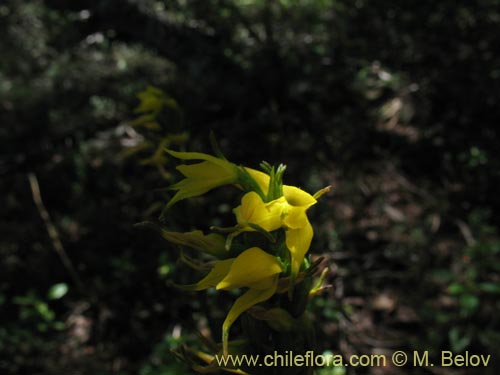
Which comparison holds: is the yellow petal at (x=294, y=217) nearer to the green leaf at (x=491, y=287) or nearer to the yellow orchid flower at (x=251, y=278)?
the yellow orchid flower at (x=251, y=278)

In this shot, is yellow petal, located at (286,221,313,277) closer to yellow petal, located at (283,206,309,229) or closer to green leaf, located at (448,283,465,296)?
yellow petal, located at (283,206,309,229)

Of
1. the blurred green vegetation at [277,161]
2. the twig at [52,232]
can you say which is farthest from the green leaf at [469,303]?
the twig at [52,232]

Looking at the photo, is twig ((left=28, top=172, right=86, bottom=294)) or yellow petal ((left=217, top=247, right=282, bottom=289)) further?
twig ((left=28, top=172, right=86, bottom=294))

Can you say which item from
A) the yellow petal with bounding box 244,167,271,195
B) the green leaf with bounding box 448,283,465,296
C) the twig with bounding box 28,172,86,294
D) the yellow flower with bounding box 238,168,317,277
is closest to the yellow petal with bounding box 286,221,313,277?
the yellow flower with bounding box 238,168,317,277

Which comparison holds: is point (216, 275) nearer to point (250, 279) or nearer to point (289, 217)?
point (250, 279)

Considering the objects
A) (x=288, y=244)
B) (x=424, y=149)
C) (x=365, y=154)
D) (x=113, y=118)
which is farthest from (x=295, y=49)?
(x=288, y=244)

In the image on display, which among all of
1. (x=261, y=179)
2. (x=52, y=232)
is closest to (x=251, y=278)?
(x=261, y=179)
